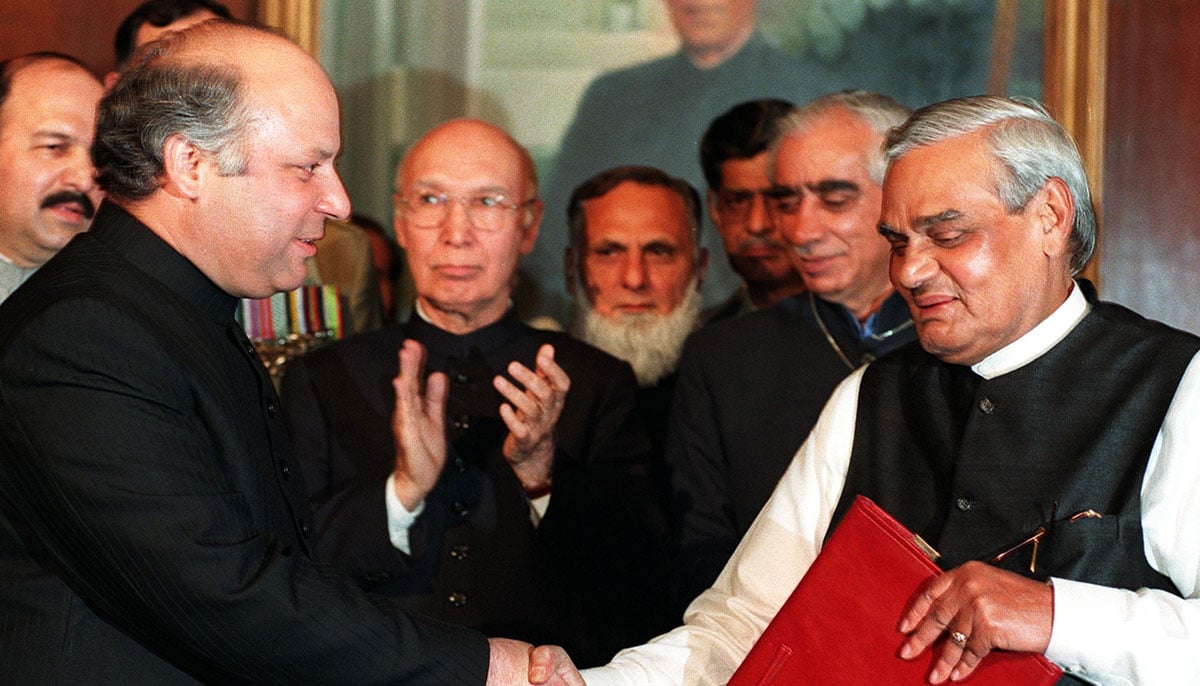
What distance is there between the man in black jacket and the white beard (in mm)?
1804

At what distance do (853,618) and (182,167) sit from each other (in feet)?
4.66

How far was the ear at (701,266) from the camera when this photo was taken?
454 centimetres

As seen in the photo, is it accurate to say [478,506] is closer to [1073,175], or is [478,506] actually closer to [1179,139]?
[1073,175]

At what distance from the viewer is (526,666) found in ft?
8.48

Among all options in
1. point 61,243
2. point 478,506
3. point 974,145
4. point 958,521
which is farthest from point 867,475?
point 61,243

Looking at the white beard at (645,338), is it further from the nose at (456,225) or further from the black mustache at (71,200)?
the black mustache at (71,200)

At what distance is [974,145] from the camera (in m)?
2.68

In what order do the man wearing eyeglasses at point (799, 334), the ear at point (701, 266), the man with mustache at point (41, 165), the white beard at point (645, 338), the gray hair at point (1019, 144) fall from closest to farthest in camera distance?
the gray hair at point (1019, 144)
the man with mustache at point (41, 165)
the man wearing eyeglasses at point (799, 334)
the white beard at point (645, 338)
the ear at point (701, 266)

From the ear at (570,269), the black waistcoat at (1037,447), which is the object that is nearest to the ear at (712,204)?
the ear at (570,269)

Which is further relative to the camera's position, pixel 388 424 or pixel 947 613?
pixel 388 424

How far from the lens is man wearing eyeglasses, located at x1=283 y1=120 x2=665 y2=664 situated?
3.31 meters

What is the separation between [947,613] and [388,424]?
69.0 inches

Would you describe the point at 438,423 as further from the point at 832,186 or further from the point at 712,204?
the point at 712,204

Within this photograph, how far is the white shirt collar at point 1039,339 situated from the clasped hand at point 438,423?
1013 mm
